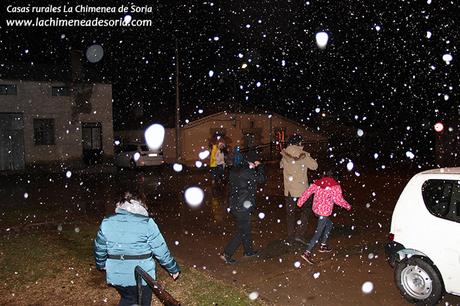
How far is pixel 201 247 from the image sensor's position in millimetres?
7926

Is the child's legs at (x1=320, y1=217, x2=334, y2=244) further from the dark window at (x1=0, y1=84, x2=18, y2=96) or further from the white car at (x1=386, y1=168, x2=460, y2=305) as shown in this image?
the dark window at (x1=0, y1=84, x2=18, y2=96)

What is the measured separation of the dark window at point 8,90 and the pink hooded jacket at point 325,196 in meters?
22.1

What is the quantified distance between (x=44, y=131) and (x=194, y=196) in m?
14.8

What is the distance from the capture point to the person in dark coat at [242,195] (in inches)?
262

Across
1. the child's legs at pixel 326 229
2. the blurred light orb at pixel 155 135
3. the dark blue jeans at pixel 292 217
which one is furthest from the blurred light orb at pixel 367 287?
the blurred light orb at pixel 155 135

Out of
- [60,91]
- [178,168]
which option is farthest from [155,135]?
[60,91]

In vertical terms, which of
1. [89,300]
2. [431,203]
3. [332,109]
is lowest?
[89,300]

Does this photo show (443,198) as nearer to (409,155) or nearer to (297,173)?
(297,173)

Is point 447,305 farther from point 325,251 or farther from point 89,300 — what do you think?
point 89,300

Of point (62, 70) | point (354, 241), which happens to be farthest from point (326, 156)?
point (354, 241)

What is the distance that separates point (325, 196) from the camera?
6930 millimetres

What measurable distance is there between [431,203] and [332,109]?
38.0 meters

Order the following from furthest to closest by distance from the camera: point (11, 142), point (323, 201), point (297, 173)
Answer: point (11, 142) → point (297, 173) → point (323, 201)

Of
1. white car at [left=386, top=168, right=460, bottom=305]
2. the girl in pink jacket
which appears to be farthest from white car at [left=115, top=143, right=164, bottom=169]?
white car at [left=386, top=168, right=460, bottom=305]
